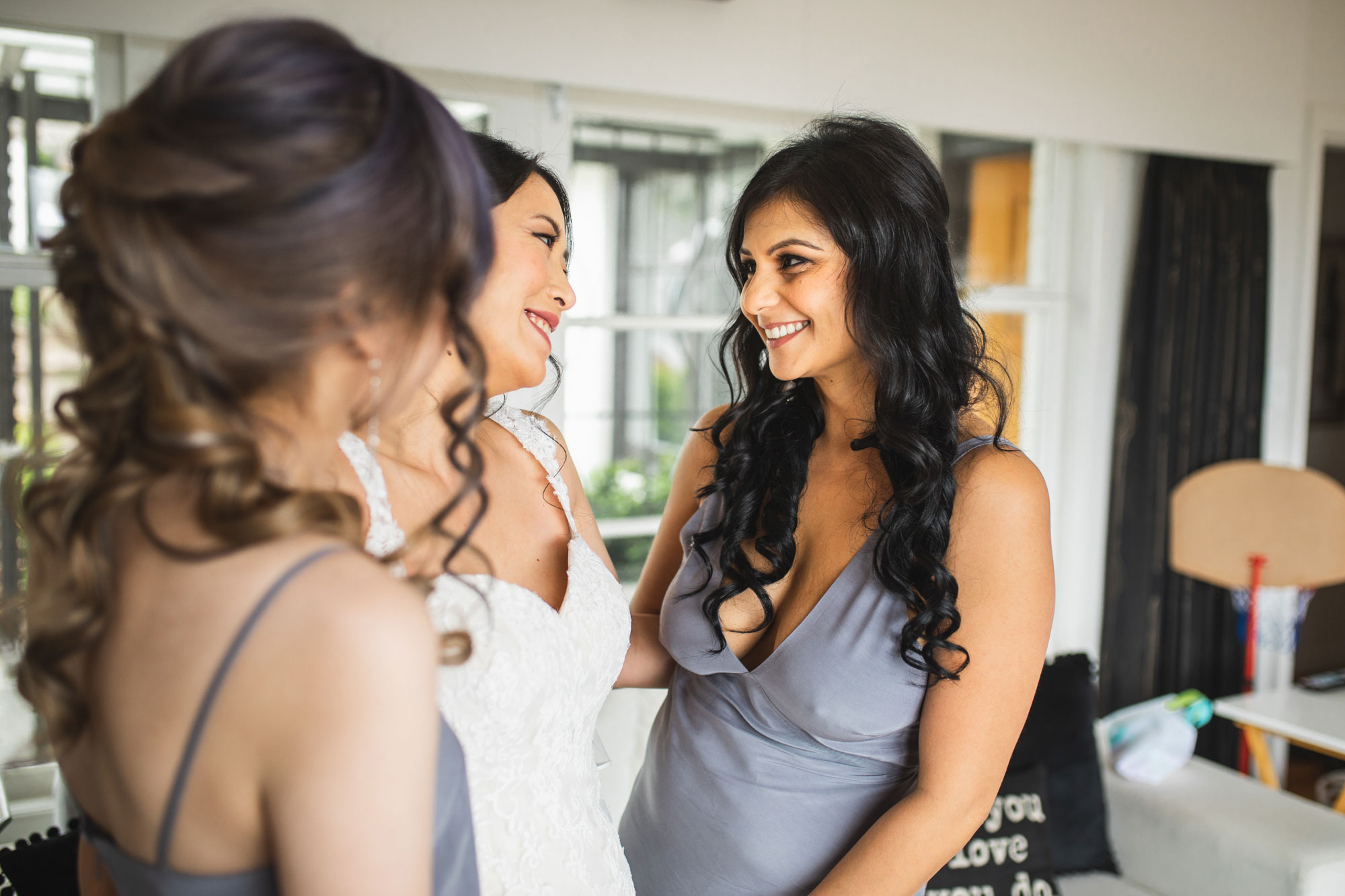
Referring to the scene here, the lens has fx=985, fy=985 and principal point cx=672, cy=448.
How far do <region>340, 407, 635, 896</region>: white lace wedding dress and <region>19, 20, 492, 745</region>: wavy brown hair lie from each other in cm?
41

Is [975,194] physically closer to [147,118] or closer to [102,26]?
[102,26]

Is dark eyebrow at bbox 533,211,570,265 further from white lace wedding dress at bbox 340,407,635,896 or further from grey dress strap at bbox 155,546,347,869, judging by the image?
grey dress strap at bbox 155,546,347,869

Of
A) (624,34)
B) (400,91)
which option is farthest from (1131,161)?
(400,91)

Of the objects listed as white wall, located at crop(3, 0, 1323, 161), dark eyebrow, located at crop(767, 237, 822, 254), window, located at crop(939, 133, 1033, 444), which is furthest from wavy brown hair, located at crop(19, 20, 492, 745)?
window, located at crop(939, 133, 1033, 444)

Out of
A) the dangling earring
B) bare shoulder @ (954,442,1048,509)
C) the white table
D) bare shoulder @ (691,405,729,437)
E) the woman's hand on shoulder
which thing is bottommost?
the white table

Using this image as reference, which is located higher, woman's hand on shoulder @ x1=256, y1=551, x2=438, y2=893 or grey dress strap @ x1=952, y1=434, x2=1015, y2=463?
grey dress strap @ x1=952, y1=434, x2=1015, y2=463

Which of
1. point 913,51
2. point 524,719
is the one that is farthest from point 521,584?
point 913,51

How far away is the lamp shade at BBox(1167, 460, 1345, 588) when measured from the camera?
10.1 ft

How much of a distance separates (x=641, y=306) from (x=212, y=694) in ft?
8.14

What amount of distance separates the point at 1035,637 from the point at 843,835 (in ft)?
1.31

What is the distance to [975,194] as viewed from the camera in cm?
339

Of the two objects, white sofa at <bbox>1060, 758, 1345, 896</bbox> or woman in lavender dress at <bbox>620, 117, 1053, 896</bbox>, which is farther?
white sofa at <bbox>1060, 758, 1345, 896</bbox>

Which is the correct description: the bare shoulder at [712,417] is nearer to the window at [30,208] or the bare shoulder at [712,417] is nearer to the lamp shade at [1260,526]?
the window at [30,208]

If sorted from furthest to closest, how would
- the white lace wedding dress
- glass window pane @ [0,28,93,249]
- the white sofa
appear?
1. the white sofa
2. glass window pane @ [0,28,93,249]
3. the white lace wedding dress
